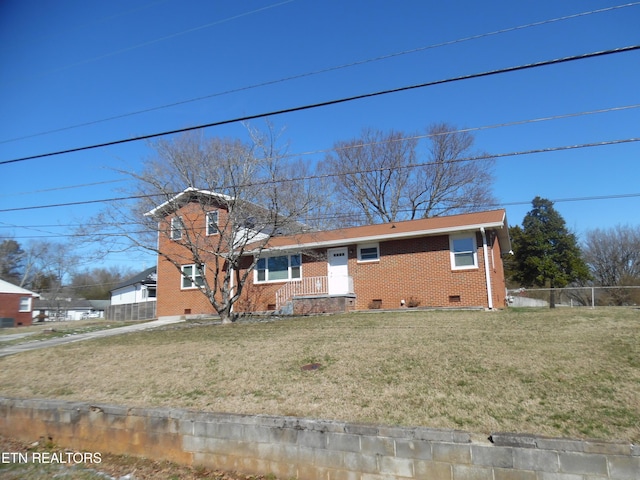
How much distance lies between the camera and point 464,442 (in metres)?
4.12

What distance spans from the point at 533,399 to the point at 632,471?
1.33 meters

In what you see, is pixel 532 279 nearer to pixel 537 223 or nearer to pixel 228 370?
pixel 537 223

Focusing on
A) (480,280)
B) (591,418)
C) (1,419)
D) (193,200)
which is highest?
(193,200)

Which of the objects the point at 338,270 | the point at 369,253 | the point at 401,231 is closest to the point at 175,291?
the point at 338,270

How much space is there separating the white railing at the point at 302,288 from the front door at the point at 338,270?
0.96 ft

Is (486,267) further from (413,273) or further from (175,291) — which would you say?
(175,291)

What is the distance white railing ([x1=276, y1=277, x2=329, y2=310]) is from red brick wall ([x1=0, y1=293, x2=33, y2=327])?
94.4ft

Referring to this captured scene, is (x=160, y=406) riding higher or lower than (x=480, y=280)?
lower

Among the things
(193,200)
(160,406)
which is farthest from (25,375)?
(193,200)

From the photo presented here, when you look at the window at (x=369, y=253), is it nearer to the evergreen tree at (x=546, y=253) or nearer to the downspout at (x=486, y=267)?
the downspout at (x=486, y=267)

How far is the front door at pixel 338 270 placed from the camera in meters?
17.4

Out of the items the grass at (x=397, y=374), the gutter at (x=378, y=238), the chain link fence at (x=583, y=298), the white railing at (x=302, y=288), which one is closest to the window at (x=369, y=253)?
the gutter at (x=378, y=238)

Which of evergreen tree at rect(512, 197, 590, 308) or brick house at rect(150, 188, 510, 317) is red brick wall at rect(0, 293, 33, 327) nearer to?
brick house at rect(150, 188, 510, 317)

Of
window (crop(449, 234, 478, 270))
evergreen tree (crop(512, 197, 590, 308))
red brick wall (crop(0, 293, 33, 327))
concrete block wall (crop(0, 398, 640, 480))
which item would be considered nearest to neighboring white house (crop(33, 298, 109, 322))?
red brick wall (crop(0, 293, 33, 327))
